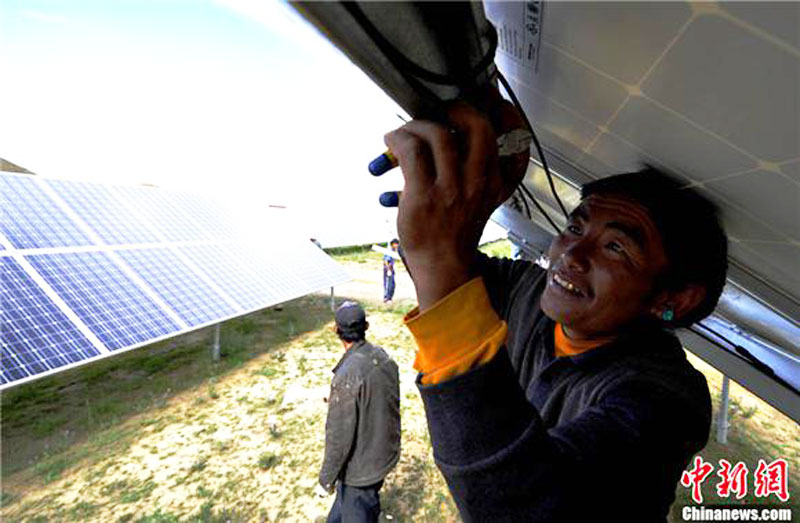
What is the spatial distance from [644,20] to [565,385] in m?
0.79

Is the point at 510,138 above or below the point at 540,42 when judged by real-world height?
below

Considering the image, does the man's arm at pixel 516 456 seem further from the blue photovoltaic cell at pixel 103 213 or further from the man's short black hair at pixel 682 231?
the blue photovoltaic cell at pixel 103 213

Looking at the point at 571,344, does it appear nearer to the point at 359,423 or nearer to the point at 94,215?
the point at 359,423

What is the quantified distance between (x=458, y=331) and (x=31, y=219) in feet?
21.3

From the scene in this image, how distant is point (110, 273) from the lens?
5.06m

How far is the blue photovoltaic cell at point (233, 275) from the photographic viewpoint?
6.34 meters

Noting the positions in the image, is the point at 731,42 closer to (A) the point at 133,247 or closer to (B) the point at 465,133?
(B) the point at 465,133

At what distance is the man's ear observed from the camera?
1.01 metres

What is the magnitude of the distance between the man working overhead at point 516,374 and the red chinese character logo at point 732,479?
466cm

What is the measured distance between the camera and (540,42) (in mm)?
883

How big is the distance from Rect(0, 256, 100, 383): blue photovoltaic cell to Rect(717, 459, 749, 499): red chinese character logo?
21.4ft

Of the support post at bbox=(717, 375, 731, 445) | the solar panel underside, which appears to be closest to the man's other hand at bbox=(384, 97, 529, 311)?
the solar panel underside

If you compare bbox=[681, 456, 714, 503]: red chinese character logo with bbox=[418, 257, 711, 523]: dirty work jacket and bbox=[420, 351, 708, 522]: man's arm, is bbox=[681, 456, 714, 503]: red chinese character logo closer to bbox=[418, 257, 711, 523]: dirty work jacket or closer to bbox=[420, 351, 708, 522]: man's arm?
bbox=[418, 257, 711, 523]: dirty work jacket

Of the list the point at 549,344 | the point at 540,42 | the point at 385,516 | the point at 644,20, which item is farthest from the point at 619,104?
the point at 385,516
